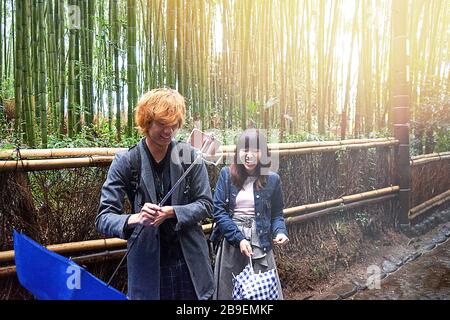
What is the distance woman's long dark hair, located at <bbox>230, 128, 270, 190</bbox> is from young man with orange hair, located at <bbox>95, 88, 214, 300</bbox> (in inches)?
19.7

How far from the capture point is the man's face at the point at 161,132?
1188 millimetres

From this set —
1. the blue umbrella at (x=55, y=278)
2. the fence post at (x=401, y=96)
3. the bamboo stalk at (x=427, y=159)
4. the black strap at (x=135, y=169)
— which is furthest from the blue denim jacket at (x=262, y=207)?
the bamboo stalk at (x=427, y=159)

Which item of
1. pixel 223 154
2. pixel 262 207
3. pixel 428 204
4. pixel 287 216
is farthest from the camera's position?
pixel 428 204

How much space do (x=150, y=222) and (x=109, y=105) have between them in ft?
9.56

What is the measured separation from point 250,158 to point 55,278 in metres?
0.99

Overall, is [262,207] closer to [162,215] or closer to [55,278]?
[162,215]

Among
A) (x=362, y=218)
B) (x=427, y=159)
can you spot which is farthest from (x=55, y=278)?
(x=427, y=159)

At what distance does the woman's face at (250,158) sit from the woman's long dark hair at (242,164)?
0.01 metres

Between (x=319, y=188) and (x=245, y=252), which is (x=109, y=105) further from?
(x=245, y=252)

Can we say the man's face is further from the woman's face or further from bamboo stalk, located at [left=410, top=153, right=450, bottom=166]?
bamboo stalk, located at [left=410, top=153, right=450, bottom=166]

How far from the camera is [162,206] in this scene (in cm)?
119

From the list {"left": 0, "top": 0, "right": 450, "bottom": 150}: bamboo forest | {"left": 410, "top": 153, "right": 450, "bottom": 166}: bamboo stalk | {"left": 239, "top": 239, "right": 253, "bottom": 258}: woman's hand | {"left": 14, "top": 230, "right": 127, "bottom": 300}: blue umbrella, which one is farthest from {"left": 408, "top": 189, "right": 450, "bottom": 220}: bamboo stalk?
{"left": 14, "top": 230, "right": 127, "bottom": 300}: blue umbrella
